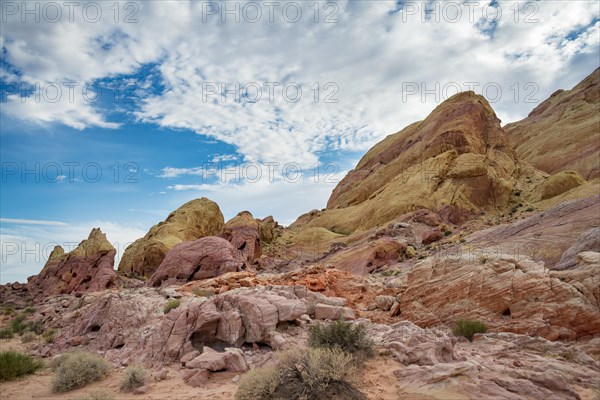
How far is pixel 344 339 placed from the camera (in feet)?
28.9

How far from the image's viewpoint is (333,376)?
6.81m

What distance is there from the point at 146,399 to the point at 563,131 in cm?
7843

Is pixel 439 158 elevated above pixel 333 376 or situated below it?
above

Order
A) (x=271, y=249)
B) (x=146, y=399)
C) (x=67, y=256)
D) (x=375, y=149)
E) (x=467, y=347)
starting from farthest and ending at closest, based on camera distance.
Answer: (x=375, y=149), (x=271, y=249), (x=67, y=256), (x=467, y=347), (x=146, y=399)

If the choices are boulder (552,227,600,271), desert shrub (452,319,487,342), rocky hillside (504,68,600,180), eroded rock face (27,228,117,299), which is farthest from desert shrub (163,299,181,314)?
rocky hillside (504,68,600,180)

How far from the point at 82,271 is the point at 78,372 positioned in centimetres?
2959

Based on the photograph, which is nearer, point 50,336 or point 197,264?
point 50,336

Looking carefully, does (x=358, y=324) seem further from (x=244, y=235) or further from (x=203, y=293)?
(x=244, y=235)

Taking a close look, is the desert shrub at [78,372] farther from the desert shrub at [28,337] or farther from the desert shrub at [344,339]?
the desert shrub at [28,337]

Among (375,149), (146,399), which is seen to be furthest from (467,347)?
(375,149)

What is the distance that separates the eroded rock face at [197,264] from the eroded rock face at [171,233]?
13282 mm

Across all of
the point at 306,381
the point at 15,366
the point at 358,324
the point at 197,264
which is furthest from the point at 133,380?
the point at 197,264

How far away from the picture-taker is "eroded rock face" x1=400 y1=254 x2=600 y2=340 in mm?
9836

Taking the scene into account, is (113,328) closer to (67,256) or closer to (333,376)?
(333,376)
